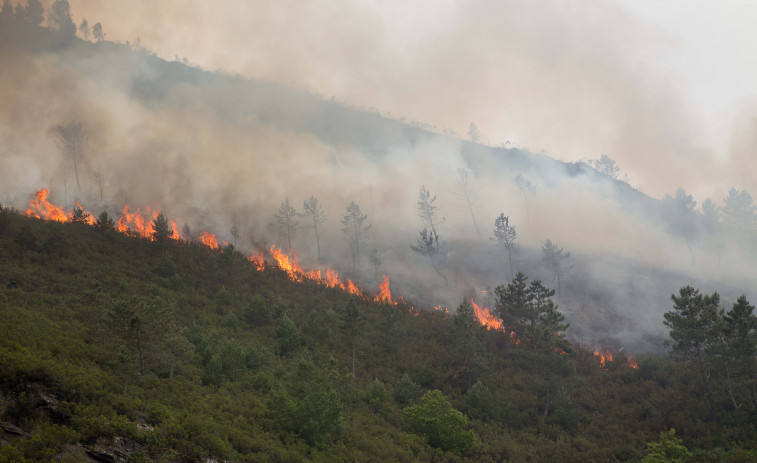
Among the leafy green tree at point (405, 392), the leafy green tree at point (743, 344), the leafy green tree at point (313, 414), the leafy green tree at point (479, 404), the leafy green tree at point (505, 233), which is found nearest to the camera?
the leafy green tree at point (313, 414)

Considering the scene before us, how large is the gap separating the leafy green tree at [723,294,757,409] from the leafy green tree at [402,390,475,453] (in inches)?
989

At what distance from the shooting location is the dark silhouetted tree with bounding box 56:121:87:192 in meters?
89.6

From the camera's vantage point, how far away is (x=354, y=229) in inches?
3605

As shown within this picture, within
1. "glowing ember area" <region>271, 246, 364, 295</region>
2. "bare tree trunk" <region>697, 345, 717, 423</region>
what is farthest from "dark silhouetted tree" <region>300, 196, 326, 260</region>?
"bare tree trunk" <region>697, 345, 717, 423</region>

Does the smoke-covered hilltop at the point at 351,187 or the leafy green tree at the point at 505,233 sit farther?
the leafy green tree at the point at 505,233

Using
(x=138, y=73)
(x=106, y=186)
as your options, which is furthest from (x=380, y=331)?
(x=138, y=73)

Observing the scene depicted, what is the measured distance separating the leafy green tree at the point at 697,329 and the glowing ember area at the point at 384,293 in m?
39.8

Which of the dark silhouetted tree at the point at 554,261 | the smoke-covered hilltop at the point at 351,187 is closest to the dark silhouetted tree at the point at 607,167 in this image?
the smoke-covered hilltop at the point at 351,187

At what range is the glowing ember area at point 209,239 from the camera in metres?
72.1

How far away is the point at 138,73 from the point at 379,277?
11152cm

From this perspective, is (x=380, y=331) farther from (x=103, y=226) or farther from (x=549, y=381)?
(x=103, y=226)

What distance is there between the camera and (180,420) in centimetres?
2089

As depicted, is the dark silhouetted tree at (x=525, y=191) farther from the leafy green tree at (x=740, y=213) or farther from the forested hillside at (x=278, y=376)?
the forested hillside at (x=278, y=376)

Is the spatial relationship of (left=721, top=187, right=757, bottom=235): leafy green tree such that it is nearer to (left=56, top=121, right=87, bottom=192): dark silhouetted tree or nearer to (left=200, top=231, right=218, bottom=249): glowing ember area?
(left=200, top=231, right=218, bottom=249): glowing ember area
